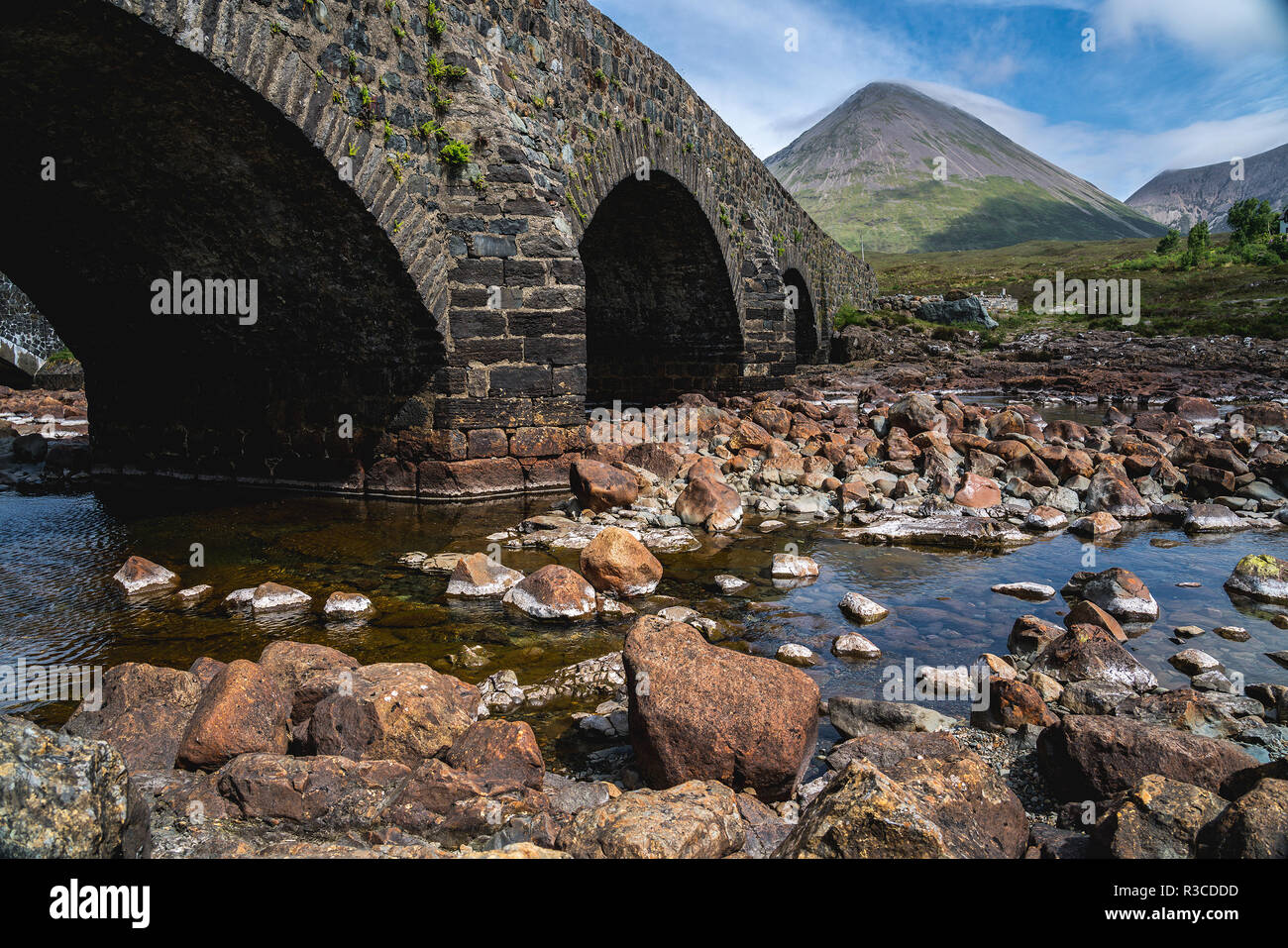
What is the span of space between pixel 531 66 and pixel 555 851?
329 inches

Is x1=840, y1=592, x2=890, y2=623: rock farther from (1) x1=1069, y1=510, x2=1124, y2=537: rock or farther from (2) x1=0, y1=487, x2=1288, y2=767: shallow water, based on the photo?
(1) x1=1069, y1=510, x2=1124, y2=537: rock

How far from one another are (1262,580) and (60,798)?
5.57 m

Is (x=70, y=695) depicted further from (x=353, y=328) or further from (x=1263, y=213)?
(x=1263, y=213)

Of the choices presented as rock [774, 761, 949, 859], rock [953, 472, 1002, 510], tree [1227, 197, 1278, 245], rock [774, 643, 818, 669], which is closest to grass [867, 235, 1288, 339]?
tree [1227, 197, 1278, 245]

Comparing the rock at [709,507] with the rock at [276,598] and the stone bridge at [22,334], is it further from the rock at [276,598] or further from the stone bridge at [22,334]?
the stone bridge at [22,334]

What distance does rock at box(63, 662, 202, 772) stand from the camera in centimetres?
269

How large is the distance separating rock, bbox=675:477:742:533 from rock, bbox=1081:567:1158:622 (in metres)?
2.73

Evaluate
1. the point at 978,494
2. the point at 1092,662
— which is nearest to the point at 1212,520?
the point at 978,494

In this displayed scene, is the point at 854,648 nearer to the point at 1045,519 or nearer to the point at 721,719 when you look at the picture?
the point at 721,719

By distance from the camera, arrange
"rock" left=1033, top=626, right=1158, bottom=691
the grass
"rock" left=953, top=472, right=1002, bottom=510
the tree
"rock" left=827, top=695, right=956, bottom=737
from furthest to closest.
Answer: the tree, the grass, "rock" left=953, top=472, right=1002, bottom=510, "rock" left=1033, top=626, right=1158, bottom=691, "rock" left=827, top=695, right=956, bottom=737

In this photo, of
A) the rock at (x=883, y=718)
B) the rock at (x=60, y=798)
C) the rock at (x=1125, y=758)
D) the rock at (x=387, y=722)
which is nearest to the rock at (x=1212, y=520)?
→ the rock at (x=883, y=718)

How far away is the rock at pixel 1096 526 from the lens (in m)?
6.16

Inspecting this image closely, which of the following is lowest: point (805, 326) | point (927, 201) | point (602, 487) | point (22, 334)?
point (602, 487)

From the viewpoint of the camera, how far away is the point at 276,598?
469cm
